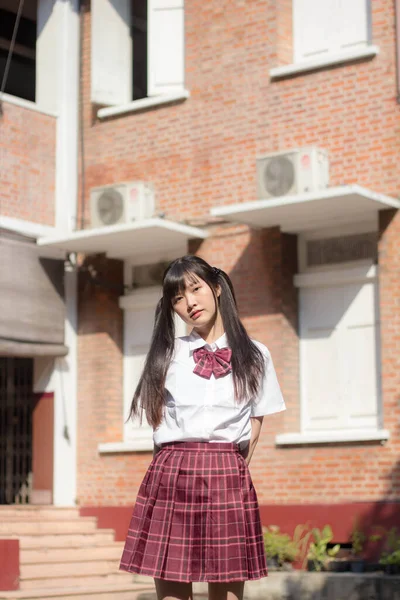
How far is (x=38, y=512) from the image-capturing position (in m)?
13.2

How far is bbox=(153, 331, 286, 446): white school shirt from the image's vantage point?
438 cm

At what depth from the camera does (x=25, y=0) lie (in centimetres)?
1511

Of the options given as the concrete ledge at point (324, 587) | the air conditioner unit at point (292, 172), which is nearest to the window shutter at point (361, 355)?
the air conditioner unit at point (292, 172)

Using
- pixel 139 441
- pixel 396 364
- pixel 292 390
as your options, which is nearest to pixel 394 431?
pixel 396 364

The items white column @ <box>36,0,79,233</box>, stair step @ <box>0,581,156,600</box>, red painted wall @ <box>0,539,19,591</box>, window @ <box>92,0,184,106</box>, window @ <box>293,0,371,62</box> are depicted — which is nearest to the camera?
stair step @ <box>0,581,156,600</box>

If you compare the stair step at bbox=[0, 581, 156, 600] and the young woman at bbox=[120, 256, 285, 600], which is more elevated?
the young woman at bbox=[120, 256, 285, 600]

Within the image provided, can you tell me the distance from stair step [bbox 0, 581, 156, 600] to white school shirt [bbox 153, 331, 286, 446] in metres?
6.01

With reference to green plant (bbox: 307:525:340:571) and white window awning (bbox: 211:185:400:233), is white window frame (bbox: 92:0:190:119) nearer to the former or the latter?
white window awning (bbox: 211:185:400:233)

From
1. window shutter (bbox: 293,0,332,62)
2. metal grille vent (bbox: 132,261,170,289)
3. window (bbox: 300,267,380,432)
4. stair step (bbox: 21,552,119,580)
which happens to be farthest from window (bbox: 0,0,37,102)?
stair step (bbox: 21,552,119,580)

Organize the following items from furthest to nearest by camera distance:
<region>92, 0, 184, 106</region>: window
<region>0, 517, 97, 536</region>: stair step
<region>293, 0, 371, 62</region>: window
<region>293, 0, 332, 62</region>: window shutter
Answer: <region>92, 0, 184, 106</region>: window, <region>293, 0, 332, 62</region>: window shutter, <region>0, 517, 97, 536</region>: stair step, <region>293, 0, 371, 62</region>: window

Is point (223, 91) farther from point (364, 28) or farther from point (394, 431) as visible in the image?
point (394, 431)

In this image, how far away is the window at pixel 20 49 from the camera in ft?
50.2

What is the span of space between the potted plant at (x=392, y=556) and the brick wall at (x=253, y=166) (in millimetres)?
502

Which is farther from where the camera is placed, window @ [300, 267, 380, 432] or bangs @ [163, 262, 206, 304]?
window @ [300, 267, 380, 432]
